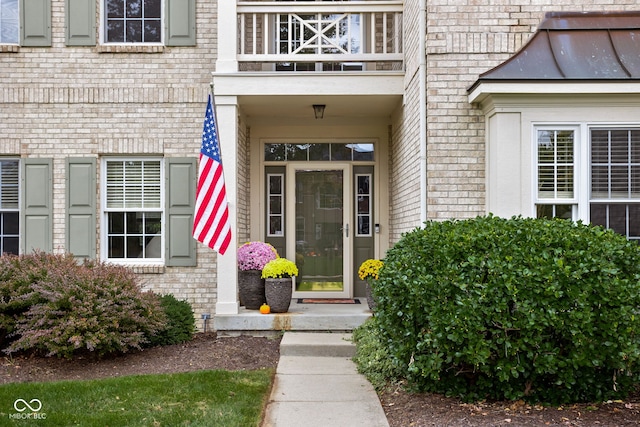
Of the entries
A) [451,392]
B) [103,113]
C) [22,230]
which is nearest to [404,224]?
[451,392]

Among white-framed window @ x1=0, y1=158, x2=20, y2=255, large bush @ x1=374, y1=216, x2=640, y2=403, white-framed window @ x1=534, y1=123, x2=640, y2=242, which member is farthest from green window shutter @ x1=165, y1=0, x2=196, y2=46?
large bush @ x1=374, y1=216, x2=640, y2=403

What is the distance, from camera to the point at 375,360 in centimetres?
576

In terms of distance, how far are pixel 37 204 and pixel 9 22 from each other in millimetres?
2694

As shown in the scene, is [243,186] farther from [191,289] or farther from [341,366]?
[341,366]

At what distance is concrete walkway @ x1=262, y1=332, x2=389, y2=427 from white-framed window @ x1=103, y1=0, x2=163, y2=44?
15.8 feet

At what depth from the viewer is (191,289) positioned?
321 inches

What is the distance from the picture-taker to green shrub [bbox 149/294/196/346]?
702 cm

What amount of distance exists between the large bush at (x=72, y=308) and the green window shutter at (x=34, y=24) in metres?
3.30

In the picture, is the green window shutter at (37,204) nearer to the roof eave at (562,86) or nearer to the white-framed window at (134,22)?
the white-framed window at (134,22)

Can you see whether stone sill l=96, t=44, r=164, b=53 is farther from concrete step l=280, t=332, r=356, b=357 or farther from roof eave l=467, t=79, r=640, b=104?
roof eave l=467, t=79, r=640, b=104

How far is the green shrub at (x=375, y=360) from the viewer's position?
211 inches

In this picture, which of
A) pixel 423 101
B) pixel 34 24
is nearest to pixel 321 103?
pixel 423 101

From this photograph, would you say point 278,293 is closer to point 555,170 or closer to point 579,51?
point 555,170

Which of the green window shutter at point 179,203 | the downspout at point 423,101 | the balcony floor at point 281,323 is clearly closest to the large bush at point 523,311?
the downspout at point 423,101
